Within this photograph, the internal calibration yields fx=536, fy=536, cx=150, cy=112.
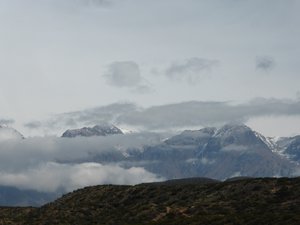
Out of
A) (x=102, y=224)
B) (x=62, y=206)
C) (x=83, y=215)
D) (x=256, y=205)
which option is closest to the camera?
(x=256, y=205)

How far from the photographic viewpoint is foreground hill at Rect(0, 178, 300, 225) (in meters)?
75.0

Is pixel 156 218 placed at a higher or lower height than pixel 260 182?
lower

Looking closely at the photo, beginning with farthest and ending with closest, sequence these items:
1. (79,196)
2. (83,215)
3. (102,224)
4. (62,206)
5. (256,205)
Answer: (79,196)
(62,206)
(83,215)
(102,224)
(256,205)

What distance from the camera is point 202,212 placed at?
81.6 meters

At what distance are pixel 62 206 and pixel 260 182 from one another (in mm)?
40054

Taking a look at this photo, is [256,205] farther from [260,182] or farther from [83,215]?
[83,215]

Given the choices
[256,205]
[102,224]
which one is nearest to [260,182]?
[256,205]

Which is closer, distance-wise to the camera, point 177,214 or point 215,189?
point 177,214

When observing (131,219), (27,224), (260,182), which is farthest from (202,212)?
(27,224)

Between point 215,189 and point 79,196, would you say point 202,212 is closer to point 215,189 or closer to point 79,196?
point 215,189

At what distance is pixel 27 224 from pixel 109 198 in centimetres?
2247

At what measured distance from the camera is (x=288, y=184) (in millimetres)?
90188

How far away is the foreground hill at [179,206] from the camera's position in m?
75.0

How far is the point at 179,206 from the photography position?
90.5 metres
